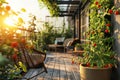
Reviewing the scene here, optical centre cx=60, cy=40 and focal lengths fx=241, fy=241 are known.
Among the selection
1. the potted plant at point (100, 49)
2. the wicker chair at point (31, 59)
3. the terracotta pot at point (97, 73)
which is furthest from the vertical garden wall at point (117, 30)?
the wicker chair at point (31, 59)

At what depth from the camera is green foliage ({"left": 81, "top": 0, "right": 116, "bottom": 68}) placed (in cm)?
409

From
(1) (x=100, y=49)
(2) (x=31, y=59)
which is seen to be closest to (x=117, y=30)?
(1) (x=100, y=49)

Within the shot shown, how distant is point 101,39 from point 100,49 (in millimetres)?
256

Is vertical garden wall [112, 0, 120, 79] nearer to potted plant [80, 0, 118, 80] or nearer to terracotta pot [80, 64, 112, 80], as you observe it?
potted plant [80, 0, 118, 80]

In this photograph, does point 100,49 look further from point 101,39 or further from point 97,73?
point 97,73

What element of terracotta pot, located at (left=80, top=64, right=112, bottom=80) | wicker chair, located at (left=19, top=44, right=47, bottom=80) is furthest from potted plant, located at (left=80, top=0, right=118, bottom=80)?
wicker chair, located at (left=19, top=44, right=47, bottom=80)

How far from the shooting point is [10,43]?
1972mm

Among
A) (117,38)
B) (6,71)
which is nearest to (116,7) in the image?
(117,38)

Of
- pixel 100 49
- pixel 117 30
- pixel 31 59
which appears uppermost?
pixel 117 30

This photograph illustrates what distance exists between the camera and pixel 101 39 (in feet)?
14.5

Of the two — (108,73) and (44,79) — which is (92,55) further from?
(44,79)

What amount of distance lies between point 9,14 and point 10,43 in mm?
277

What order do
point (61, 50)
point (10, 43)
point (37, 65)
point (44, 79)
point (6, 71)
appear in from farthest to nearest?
1. point (61, 50)
2. point (44, 79)
3. point (37, 65)
4. point (6, 71)
5. point (10, 43)

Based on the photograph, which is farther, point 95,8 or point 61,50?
point 61,50
